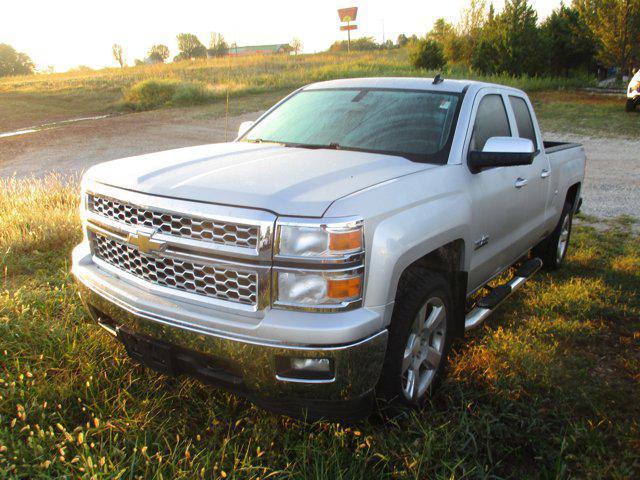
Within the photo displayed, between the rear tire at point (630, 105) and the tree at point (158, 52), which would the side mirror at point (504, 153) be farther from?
the tree at point (158, 52)

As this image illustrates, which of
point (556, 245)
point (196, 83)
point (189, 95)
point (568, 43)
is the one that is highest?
point (568, 43)

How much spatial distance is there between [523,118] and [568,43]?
85.7 ft

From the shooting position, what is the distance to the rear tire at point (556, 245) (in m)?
5.19

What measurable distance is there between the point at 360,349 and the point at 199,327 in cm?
69

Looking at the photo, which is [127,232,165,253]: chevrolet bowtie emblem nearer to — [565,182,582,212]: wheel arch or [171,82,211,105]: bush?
[565,182,582,212]: wheel arch

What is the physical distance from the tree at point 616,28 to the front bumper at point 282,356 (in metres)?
24.0

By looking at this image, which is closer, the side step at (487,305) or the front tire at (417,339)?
the front tire at (417,339)

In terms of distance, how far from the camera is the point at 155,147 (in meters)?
13.1

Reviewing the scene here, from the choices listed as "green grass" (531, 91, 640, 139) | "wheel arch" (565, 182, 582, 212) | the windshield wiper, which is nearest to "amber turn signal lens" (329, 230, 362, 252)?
the windshield wiper

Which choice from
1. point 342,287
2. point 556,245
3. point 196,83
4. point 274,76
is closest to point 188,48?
point 274,76

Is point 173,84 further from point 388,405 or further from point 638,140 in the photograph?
point 388,405

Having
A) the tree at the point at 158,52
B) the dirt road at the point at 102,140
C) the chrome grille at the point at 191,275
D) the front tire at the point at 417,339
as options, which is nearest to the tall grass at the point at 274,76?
the dirt road at the point at 102,140

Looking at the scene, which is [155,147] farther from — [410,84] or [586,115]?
[586,115]

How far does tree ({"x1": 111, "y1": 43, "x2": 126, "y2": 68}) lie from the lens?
62781mm
